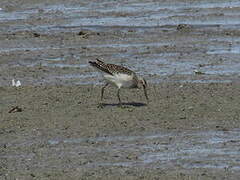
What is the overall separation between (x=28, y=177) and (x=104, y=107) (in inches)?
174

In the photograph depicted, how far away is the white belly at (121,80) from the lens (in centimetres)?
1438

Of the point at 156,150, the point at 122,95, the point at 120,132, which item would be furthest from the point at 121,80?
the point at 156,150

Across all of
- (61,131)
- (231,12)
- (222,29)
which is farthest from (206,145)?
(231,12)

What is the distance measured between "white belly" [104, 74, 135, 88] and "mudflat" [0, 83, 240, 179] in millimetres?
333

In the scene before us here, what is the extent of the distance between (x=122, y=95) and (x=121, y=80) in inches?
44.7

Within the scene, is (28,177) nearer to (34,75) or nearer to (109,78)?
(109,78)

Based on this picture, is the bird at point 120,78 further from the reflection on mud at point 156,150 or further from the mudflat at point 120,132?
the reflection on mud at point 156,150

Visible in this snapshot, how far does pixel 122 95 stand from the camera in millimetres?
15516

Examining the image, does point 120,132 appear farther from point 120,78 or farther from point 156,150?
point 120,78

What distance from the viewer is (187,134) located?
1207 centimetres

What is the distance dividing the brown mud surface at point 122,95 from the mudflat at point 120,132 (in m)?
0.01

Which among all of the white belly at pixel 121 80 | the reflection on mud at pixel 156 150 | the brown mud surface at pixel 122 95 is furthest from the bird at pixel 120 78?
the reflection on mud at pixel 156 150

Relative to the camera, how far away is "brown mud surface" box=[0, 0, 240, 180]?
10664 millimetres

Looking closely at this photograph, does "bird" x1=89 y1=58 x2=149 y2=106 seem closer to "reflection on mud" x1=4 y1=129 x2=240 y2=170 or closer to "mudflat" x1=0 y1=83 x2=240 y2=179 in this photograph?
"mudflat" x1=0 y1=83 x2=240 y2=179
